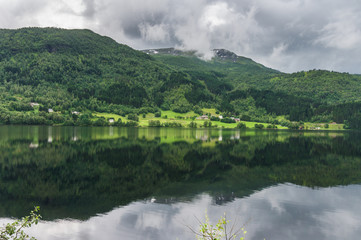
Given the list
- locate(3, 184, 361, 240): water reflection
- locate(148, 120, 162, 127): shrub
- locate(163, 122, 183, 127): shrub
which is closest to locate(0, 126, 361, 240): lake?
locate(3, 184, 361, 240): water reflection

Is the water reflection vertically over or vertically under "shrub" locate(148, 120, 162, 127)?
under

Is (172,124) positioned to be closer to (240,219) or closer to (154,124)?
(154,124)

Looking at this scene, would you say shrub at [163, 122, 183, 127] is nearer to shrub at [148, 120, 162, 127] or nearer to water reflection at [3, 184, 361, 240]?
shrub at [148, 120, 162, 127]

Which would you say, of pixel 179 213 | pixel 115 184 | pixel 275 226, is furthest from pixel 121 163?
pixel 275 226

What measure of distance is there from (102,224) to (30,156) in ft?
90.9

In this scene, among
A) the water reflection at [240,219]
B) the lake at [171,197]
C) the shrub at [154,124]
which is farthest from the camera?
the shrub at [154,124]

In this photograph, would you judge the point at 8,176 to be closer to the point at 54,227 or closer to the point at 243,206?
the point at 54,227

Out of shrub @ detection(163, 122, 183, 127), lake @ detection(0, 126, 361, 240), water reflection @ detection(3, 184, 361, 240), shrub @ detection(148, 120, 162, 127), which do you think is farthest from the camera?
shrub @ detection(163, 122, 183, 127)

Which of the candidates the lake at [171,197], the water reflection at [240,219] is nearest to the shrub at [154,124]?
the lake at [171,197]

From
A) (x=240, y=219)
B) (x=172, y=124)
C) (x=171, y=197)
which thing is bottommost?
(x=240, y=219)

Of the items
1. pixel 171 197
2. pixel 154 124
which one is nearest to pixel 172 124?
pixel 154 124

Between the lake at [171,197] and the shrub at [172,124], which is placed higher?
the shrub at [172,124]

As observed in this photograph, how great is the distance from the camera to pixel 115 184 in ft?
83.4

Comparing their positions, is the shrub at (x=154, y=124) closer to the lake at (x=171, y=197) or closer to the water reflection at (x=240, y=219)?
the lake at (x=171, y=197)
